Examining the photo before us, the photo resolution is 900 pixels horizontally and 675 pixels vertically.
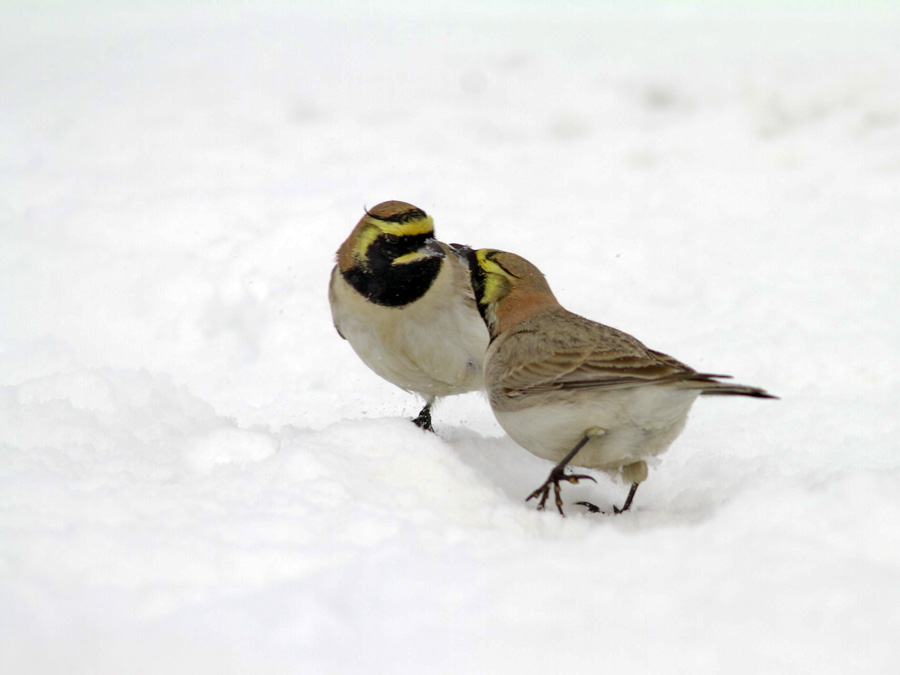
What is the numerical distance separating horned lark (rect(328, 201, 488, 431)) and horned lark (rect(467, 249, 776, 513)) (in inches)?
20.2

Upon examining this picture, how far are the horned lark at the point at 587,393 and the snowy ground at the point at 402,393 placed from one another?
324mm

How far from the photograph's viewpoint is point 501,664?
2.66m

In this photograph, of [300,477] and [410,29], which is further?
[410,29]

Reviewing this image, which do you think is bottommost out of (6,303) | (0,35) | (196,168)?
(6,303)

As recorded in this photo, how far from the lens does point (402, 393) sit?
6.79 m

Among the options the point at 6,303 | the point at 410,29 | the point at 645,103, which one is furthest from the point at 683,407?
the point at 410,29

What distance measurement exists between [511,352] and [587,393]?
22.0 inches

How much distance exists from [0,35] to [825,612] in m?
13.7

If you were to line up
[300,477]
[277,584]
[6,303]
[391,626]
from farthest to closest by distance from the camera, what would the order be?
[6,303], [300,477], [277,584], [391,626]

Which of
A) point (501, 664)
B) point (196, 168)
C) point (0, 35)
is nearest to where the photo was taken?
point (501, 664)

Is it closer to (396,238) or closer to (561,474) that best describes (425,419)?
(396,238)

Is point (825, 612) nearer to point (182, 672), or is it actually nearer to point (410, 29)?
point (182, 672)

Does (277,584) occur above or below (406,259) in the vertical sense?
below

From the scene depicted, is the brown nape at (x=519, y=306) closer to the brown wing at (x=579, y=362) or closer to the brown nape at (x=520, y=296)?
the brown nape at (x=520, y=296)
